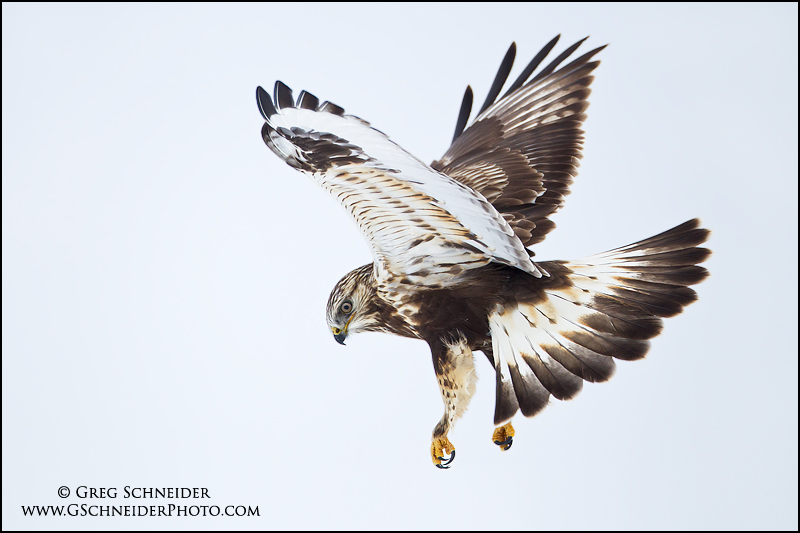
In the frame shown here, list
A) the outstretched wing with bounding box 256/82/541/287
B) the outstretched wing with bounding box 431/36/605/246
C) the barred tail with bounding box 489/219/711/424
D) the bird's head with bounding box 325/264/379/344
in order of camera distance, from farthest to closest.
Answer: the outstretched wing with bounding box 431/36/605/246, the bird's head with bounding box 325/264/379/344, the barred tail with bounding box 489/219/711/424, the outstretched wing with bounding box 256/82/541/287

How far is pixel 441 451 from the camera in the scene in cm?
267

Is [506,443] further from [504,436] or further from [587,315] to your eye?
[587,315]

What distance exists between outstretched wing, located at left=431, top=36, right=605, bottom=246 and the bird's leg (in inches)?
22.5

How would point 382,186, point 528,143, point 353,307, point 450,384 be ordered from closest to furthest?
1. point 382,186
2. point 450,384
3. point 353,307
4. point 528,143

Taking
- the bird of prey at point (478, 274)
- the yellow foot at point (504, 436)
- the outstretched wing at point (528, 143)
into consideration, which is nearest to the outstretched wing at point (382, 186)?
the bird of prey at point (478, 274)

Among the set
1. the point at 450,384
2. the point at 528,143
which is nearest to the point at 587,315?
the point at 450,384

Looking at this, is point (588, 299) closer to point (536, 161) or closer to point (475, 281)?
point (475, 281)

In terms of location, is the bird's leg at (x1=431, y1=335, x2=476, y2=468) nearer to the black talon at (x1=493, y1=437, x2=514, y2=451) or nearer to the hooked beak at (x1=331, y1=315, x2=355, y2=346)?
the black talon at (x1=493, y1=437, x2=514, y2=451)

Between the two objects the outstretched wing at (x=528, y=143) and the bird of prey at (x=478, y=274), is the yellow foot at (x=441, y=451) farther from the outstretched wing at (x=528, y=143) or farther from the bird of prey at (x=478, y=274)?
the outstretched wing at (x=528, y=143)

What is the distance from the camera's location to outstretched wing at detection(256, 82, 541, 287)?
204 centimetres

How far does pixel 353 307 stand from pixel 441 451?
0.69m

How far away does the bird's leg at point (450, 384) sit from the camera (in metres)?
2.57

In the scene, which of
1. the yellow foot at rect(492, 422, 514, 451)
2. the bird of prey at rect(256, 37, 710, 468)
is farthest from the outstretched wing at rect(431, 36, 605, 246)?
the yellow foot at rect(492, 422, 514, 451)

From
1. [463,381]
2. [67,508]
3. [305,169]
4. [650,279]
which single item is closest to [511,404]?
[463,381]
